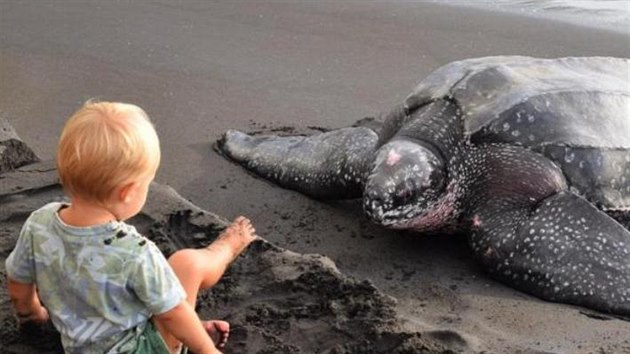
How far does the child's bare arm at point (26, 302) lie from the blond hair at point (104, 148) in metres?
0.36

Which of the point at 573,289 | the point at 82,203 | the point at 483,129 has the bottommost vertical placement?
the point at 573,289

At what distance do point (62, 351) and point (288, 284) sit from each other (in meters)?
0.58

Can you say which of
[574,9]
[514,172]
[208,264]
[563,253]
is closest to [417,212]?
[514,172]

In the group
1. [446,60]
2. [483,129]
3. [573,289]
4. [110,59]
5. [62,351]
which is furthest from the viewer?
[446,60]

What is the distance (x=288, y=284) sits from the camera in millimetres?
2137

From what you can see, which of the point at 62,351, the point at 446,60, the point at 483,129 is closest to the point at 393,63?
the point at 446,60

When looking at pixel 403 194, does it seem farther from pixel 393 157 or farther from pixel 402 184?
pixel 393 157

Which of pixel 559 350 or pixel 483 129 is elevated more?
pixel 483 129

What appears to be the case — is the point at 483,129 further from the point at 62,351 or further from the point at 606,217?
the point at 62,351

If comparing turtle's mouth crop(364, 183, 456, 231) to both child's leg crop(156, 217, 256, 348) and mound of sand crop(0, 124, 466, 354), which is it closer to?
mound of sand crop(0, 124, 466, 354)

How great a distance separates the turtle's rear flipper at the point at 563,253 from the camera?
2.41 metres

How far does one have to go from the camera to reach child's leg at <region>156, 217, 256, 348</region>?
171 cm

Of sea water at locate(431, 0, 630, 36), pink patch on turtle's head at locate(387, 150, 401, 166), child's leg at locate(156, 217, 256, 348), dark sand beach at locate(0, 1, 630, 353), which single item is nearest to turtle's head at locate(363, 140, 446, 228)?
pink patch on turtle's head at locate(387, 150, 401, 166)

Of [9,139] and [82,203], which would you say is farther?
[9,139]
